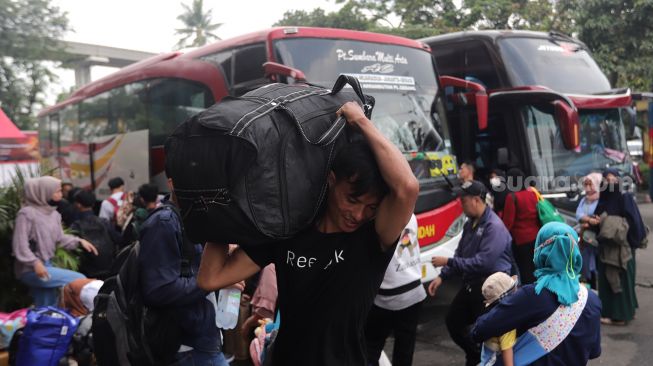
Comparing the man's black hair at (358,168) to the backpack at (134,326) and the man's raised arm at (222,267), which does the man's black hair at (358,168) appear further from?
the backpack at (134,326)

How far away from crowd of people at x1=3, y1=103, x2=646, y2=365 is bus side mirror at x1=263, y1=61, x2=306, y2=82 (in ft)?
5.69

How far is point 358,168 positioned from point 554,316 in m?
1.60

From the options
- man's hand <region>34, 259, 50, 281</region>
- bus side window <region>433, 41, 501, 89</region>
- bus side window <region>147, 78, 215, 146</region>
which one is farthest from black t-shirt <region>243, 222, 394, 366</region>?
bus side window <region>433, 41, 501, 89</region>

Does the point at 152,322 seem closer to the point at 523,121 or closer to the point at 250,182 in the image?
the point at 250,182

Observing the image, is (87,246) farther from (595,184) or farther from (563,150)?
(563,150)

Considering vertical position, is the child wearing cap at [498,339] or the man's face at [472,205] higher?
the man's face at [472,205]

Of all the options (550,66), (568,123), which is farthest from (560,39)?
(568,123)

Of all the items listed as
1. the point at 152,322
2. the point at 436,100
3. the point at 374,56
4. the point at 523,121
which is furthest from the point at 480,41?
the point at 152,322

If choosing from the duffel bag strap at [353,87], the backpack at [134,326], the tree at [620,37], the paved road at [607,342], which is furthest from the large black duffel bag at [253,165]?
the tree at [620,37]

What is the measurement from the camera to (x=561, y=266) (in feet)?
9.57

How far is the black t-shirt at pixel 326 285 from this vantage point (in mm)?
1972

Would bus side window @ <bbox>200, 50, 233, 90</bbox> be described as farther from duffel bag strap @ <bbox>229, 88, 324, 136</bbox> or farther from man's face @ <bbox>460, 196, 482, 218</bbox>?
duffel bag strap @ <bbox>229, 88, 324, 136</bbox>

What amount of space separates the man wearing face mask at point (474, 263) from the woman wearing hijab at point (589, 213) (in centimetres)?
224

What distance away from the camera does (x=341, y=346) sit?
2.02m
